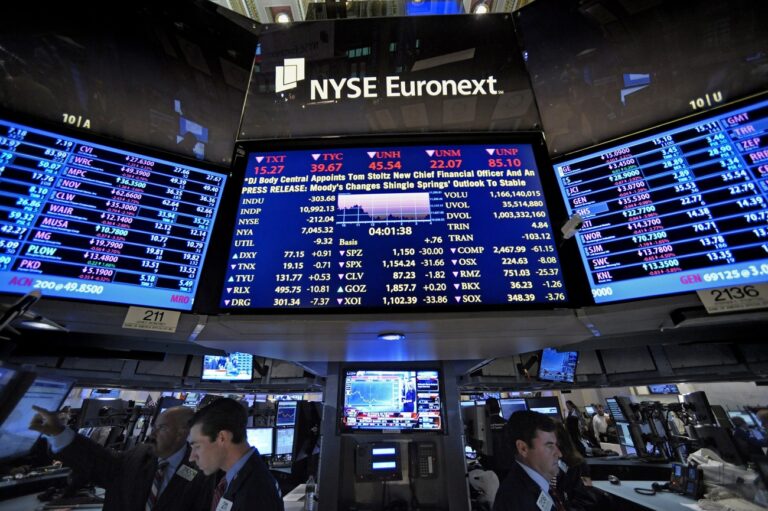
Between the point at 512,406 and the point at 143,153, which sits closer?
the point at 143,153

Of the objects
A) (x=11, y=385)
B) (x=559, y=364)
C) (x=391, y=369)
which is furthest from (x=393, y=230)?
(x=559, y=364)

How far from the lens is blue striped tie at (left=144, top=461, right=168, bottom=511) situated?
9.31 ft

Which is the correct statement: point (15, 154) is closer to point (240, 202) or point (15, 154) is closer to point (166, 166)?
point (166, 166)

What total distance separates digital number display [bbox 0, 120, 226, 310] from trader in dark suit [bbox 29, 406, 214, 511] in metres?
1.78

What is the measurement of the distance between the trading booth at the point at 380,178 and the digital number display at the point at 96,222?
1cm

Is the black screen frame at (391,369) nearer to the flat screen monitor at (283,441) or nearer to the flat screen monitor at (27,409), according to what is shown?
the flat screen monitor at (27,409)

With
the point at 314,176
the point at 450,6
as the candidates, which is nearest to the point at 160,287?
the point at 314,176

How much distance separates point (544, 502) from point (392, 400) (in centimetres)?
168

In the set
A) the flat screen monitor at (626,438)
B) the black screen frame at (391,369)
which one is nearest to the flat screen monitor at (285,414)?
the black screen frame at (391,369)

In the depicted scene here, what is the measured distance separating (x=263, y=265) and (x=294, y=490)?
12.4ft

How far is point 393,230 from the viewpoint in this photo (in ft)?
7.79

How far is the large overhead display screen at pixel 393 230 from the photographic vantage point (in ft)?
7.22

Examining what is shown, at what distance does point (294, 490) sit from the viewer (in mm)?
4383

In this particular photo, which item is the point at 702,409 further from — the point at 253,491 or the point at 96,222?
the point at 96,222
